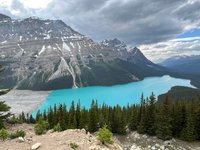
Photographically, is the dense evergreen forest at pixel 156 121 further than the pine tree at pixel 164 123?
Yes

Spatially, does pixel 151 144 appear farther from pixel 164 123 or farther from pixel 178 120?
pixel 178 120

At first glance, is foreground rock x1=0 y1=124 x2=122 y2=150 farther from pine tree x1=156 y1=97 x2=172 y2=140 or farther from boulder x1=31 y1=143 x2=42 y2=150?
pine tree x1=156 y1=97 x2=172 y2=140

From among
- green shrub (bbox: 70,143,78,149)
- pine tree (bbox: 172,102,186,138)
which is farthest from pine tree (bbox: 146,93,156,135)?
green shrub (bbox: 70,143,78,149)

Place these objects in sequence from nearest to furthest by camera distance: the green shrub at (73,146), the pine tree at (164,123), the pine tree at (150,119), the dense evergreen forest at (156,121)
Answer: the green shrub at (73,146), the pine tree at (164,123), the dense evergreen forest at (156,121), the pine tree at (150,119)

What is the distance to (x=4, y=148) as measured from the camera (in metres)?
20.6

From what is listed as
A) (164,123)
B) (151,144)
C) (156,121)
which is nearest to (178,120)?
(156,121)

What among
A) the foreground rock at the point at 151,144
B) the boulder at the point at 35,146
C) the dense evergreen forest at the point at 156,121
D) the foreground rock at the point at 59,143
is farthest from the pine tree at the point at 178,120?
the boulder at the point at 35,146

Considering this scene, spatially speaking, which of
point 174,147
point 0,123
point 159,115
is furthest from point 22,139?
Result: point 159,115

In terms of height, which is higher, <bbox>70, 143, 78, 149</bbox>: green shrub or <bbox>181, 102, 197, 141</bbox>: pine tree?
<bbox>70, 143, 78, 149</bbox>: green shrub

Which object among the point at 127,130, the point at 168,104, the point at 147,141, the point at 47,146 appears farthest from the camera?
the point at 127,130

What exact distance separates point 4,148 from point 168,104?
64.8 meters

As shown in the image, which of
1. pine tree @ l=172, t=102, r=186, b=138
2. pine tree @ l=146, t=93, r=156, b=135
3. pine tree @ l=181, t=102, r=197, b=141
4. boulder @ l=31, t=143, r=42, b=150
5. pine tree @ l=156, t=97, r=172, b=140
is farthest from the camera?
pine tree @ l=146, t=93, r=156, b=135

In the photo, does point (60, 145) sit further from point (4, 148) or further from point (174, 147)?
point (174, 147)

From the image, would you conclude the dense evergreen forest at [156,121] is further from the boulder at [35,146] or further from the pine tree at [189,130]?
the boulder at [35,146]
